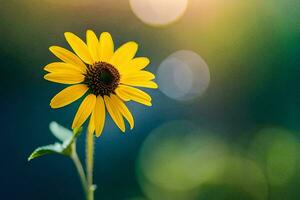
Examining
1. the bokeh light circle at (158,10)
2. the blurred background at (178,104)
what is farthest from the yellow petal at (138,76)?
the bokeh light circle at (158,10)

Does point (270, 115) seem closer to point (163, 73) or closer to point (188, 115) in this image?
point (188, 115)

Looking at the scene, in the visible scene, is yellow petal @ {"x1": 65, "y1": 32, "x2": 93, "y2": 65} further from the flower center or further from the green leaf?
the green leaf

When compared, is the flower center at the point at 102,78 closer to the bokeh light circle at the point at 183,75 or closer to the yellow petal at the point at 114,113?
the yellow petal at the point at 114,113

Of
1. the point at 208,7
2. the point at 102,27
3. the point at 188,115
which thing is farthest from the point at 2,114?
the point at 208,7

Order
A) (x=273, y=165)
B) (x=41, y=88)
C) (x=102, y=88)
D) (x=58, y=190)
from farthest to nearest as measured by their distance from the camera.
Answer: (x=41, y=88)
(x=58, y=190)
(x=273, y=165)
(x=102, y=88)

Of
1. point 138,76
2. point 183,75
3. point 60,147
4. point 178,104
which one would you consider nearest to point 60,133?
point 60,147
